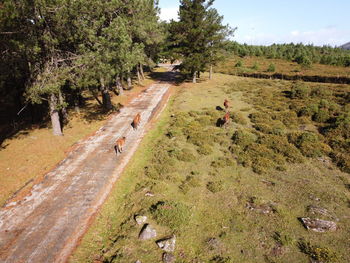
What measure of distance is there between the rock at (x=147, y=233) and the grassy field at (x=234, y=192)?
0.72 ft

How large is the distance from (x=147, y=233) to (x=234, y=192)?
215 inches

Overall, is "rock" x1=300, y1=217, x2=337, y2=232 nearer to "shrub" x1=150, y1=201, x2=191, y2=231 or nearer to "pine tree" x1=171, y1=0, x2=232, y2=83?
"shrub" x1=150, y1=201, x2=191, y2=231

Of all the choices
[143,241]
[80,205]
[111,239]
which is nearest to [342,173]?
[143,241]

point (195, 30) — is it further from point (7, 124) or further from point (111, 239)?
point (111, 239)

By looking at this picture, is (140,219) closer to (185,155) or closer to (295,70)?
(185,155)

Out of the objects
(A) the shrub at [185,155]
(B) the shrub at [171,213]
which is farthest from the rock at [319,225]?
(A) the shrub at [185,155]

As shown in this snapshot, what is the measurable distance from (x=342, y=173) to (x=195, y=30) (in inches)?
1149

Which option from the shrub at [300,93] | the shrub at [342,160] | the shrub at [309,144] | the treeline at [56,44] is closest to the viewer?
the shrub at [342,160]

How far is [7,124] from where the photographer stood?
24484mm

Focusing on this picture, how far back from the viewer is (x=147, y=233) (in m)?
8.66

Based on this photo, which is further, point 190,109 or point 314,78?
point 314,78

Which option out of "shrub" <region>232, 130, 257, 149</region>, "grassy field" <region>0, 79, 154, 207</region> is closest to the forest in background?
"grassy field" <region>0, 79, 154, 207</region>

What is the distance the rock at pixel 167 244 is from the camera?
26.3 feet

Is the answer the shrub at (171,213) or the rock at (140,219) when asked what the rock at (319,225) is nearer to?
the shrub at (171,213)
